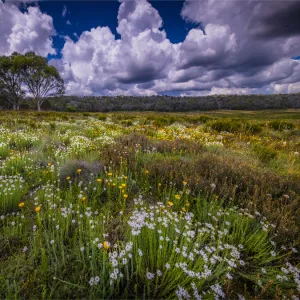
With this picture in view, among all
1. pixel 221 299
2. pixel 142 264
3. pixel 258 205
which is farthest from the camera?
pixel 258 205

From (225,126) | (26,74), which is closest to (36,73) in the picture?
(26,74)

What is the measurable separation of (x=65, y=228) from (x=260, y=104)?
118 meters

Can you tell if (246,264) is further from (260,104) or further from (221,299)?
(260,104)

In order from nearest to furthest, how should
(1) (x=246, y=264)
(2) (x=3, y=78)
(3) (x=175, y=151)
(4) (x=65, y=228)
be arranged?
(1) (x=246, y=264) < (4) (x=65, y=228) < (3) (x=175, y=151) < (2) (x=3, y=78)

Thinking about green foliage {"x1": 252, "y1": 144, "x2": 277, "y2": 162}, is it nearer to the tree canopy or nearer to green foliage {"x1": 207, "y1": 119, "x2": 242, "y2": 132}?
green foliage {"x1": 207, "y1": 119, "x2": 242, "y2": 132}

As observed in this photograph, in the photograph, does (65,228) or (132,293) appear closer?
(132,293)

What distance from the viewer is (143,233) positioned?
2.19 metres

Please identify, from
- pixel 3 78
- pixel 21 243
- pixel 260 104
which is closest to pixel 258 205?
pixel 21 243

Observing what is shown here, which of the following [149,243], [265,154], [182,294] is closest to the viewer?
[182,294]

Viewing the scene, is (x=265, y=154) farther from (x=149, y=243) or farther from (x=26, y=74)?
(x=26, y=74)

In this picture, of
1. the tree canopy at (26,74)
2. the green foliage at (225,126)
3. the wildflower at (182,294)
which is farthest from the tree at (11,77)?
the wildflower at (182,294)

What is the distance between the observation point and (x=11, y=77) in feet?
129

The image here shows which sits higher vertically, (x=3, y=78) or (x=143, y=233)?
(x=3, y=78)

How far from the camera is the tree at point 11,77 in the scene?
120 ft
